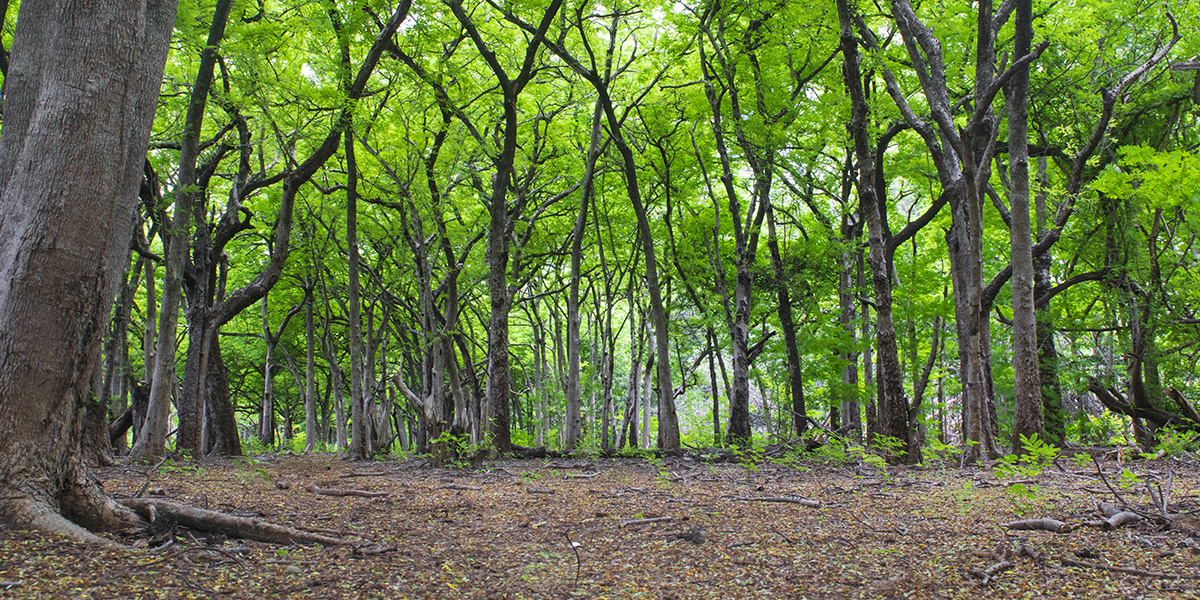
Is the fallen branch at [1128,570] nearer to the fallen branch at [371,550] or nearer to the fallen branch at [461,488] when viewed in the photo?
the fallen branch at [371,550]

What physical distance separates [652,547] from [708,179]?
10314 millimetres

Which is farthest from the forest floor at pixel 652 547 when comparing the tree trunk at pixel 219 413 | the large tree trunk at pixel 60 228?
the tree trunk at pixel 219 413

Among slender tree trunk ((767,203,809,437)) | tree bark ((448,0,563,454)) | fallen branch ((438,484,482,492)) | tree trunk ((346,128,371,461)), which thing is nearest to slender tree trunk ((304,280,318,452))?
tree trunk ((346,128,371,461))

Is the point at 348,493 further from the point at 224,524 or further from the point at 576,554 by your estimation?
the point at 576,554

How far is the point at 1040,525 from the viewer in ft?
13.6

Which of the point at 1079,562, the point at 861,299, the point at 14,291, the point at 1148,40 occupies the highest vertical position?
the point at 1148,40

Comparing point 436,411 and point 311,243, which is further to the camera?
point 311,243

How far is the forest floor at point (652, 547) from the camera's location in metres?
3.15

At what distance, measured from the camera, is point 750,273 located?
13.0 meters

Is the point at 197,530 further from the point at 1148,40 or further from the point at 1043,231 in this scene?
the point at 1148,40

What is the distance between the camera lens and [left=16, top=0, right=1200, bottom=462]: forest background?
28.3 ft

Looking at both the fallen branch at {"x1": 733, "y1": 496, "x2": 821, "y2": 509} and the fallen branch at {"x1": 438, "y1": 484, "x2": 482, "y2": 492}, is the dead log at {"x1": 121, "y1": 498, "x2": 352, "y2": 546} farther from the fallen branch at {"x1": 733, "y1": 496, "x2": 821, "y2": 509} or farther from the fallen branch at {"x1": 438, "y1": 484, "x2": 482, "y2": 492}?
Answer: the fallen branch at {"x1": 733, "y1": 496, "x2": 821, "y2": 509}

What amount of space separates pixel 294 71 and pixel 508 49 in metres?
3.55

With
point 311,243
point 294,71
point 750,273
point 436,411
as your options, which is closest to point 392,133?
point 294,71
